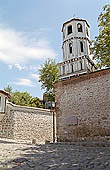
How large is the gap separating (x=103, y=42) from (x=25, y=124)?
28.4 ft

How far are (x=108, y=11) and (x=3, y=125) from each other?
38.0ft

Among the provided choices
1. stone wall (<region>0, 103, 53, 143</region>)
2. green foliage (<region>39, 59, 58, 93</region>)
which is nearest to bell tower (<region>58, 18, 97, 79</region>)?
green foliage (<region>39, 59, 58, 93</region>)

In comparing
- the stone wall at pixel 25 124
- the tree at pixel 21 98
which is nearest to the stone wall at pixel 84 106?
the stone wall at pixel 25 124

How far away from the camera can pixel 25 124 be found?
45.9ft

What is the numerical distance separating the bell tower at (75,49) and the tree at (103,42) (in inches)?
834

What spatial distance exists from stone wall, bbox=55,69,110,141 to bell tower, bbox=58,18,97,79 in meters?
23.0

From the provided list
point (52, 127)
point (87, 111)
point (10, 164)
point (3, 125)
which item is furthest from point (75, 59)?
point (10, 164)

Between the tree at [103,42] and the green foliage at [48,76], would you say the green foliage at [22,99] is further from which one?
the tree at [103,42]

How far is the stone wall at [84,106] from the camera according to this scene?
8992 mm

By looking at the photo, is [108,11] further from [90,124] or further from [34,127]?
[34,127]

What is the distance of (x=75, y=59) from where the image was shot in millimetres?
34031

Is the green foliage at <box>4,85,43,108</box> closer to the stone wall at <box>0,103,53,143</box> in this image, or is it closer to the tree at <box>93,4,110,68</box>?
the stone wall at <box>0,103,53,143</box>

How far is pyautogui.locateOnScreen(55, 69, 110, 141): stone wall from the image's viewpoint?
A: 8.99 m

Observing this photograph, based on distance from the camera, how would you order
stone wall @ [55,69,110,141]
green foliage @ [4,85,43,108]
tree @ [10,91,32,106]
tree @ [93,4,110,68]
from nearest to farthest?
stone wall @ [55,69,110,141]
tree @ [93,4,110,68]
green foliage @ [4,85,43,108]
tree @ [10,91,32,106]
